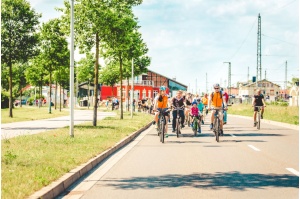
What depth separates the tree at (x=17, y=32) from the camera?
86.8ft

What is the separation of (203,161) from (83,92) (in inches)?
4254

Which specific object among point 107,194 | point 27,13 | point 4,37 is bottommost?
point 107,194

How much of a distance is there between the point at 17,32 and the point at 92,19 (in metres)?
9.37

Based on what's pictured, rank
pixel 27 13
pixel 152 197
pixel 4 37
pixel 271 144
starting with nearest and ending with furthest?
pixel 152 197
pixel 271 144
pixel 4 37
pixel 27 13

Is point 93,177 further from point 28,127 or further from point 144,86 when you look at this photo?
point 144,86

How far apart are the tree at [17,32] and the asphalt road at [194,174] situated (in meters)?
16.1

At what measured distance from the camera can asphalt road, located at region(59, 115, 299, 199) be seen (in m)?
6.62

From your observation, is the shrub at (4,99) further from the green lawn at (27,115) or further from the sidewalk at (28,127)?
the sidewalk at (28,127)

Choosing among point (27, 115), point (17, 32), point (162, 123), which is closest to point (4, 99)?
point (27, 115)

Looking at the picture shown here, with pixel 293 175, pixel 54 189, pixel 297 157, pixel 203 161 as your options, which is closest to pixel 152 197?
pixel 54 189

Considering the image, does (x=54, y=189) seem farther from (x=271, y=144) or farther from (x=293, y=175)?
(x=271, y=144)

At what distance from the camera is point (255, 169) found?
29.3 ft

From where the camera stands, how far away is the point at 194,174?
8.29 m

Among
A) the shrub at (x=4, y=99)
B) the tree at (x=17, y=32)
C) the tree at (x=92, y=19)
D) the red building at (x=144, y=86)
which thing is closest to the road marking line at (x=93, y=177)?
the tree at (x=92, y=19)
